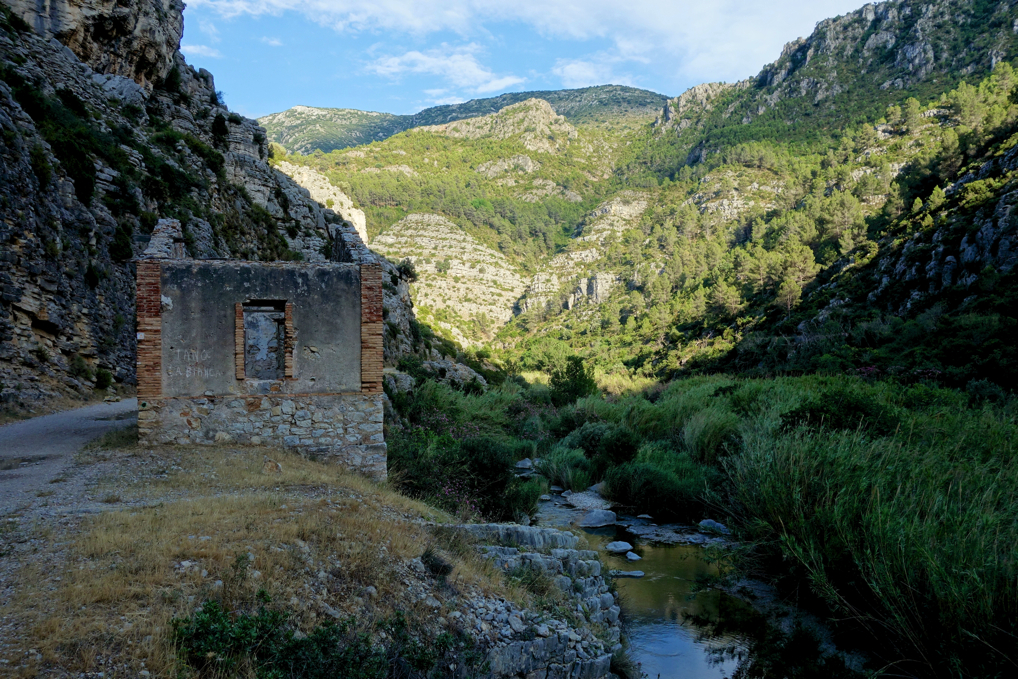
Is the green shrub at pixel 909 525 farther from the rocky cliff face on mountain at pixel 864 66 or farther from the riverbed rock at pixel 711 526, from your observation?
the rocky cliff face on mountain at pixel 864 66

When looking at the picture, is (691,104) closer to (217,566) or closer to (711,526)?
(711,526)

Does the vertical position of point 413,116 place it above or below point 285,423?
above

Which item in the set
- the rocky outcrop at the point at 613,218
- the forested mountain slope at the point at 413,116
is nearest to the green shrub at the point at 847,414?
the rocky outcrop at the point at 613,218

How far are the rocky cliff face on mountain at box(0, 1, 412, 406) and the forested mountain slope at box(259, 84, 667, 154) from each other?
13544 cm

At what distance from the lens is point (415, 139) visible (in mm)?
134625

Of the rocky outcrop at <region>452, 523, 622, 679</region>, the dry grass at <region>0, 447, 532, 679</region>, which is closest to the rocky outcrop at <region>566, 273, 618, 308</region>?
the rocky outcrop at <region>452, 523, 622, 679</region>

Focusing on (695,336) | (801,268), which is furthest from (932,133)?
Result: (695,336)

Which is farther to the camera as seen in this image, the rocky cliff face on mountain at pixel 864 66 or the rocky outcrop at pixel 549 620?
the rocky cliff face on mountain at pixel 864 66

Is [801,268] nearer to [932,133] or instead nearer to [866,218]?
[866,218]

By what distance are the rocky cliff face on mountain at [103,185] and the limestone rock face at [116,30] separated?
0.05 meters

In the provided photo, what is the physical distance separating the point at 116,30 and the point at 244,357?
24.4 m

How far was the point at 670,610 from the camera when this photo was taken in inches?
413

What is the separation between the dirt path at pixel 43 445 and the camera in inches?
307

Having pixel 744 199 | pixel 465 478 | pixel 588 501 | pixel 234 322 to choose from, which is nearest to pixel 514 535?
pixel 465 478
